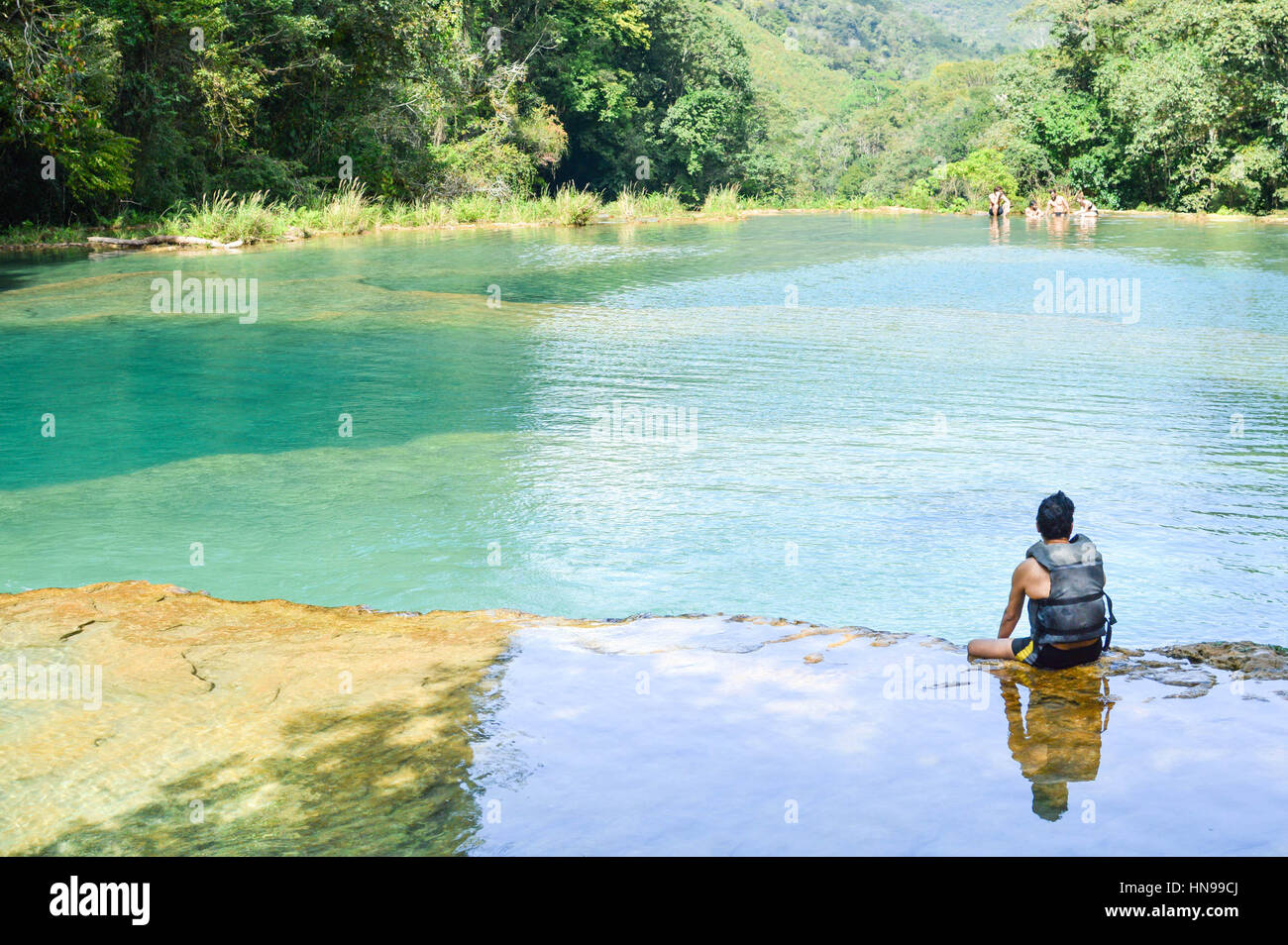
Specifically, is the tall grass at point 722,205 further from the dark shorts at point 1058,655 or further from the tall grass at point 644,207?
the dark shorts at point 1058,655

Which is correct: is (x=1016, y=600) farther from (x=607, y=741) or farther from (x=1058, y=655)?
(x=607, y=741)

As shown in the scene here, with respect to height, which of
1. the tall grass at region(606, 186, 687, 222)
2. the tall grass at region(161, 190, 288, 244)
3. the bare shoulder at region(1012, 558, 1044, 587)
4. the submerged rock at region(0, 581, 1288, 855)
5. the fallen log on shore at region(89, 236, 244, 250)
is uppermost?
the tall grass at region(606, 186, 687, 222)

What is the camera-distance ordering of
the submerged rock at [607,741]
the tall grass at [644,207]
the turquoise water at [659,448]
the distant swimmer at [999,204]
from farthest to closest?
the tall grass at [644,207]
the distant swimmer at [999,204]
the turquoise water at [659,448]
the submerged rock at [607,741]

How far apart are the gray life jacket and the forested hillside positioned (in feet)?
64.6

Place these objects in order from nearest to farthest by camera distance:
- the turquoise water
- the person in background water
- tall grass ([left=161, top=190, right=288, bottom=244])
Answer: the turquoise water → tall grass ([left=161, top=190, right=288, bottom=244]) → the person in background water

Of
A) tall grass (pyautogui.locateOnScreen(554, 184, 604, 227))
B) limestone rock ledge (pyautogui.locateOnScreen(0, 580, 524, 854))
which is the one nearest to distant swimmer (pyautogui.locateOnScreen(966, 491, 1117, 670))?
limestone rock ledge (pyautogui.locateOnScreen(0, 580, 524, 854))

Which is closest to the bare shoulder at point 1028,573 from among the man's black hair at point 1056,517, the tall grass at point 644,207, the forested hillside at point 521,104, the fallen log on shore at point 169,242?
the man's black hair at point 1056,517

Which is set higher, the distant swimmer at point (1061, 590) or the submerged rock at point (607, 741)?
the distant swimmer at point (1061, 590)

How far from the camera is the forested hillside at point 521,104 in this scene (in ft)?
90.3

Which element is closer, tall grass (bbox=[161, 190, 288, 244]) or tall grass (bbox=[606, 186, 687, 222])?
tall grass (bbox=[161, 190, 288, 244])

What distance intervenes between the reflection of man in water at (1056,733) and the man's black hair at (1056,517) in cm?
68

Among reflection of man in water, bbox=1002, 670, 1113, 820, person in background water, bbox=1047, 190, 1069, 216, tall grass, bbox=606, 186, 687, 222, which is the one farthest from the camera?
tall grass, bbox=606, 186, 687, 222

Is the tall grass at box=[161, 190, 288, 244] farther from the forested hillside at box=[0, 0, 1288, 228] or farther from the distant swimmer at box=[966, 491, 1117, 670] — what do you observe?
the distant swimmer at box=[966, 491, 1117, 670]

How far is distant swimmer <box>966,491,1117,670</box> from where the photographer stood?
521 centimetres
